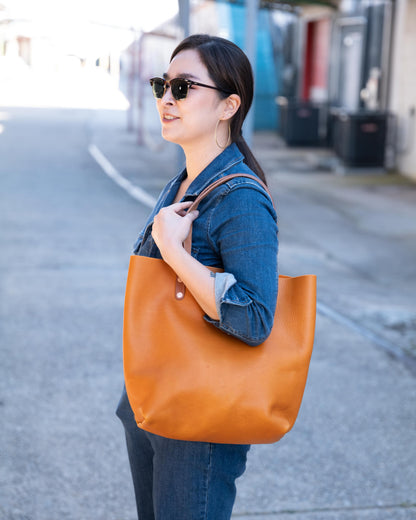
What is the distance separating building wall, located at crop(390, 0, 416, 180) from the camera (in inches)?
579

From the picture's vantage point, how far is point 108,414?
3.96 m

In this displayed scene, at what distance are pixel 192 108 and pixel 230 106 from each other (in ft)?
0.34

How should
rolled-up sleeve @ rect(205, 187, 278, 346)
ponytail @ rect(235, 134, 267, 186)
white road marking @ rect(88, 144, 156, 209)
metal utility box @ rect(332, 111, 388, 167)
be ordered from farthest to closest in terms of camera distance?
metal utility box @ rect(332, 111, 388, 167)
white road marking @ rect(88, 144, 156, 209)
ponytail @ rect(235, 134, 267, 186)
rolled-up sleeve @ rect(205, 187, 278, 346)

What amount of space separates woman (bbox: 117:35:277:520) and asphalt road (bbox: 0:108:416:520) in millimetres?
1228

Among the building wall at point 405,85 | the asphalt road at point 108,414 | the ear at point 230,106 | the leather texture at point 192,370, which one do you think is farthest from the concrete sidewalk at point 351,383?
the building wall at point 405,85

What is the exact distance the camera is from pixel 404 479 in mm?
3342

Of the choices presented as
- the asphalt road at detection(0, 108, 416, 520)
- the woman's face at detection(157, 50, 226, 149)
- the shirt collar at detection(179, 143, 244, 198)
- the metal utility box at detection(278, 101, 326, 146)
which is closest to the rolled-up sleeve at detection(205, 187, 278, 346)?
the shirt collar at detection(179, 143, 244, 198)

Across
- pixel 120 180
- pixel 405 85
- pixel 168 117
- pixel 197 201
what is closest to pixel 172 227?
pixel 197 201

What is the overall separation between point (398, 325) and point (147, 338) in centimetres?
426

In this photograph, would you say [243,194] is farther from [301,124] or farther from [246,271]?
[301,124]

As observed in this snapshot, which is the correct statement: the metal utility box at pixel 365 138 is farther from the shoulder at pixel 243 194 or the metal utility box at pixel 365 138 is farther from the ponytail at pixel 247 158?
the shoulder at pixel 243 194

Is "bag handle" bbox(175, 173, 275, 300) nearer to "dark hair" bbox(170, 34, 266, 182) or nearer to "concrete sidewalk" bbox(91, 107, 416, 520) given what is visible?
"dark hair" bbox(170, 34, 266, 182)

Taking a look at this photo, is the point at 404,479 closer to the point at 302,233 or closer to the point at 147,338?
the point at 147,338

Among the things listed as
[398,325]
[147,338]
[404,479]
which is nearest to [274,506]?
[404,479]
